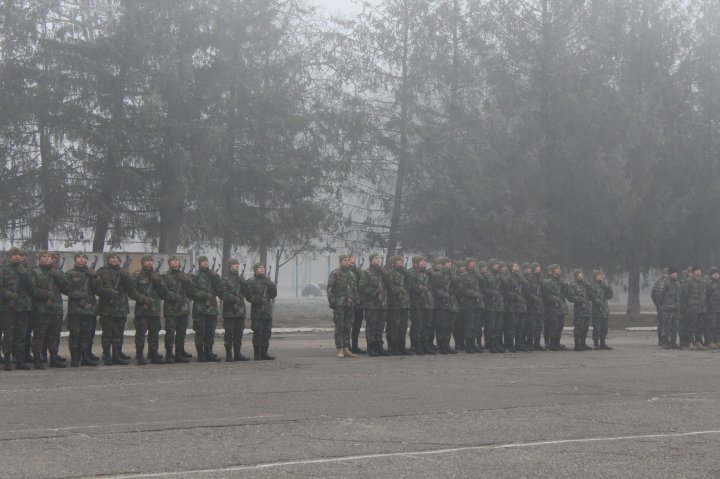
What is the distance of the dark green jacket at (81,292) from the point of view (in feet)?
60.4

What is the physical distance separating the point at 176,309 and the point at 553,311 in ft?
30.3

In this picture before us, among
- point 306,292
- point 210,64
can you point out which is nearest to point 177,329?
point 210,64

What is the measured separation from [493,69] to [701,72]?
9.46 meters

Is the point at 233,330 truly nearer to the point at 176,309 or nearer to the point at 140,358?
the point at 176,309

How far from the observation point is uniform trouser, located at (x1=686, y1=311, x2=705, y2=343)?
26.4 metres

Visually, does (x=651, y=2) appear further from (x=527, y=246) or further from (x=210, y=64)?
(x=210, y=64)

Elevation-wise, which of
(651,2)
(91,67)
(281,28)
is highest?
(651,2)

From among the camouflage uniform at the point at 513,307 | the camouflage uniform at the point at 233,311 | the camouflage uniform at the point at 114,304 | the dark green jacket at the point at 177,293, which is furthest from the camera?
the camouflage uniform at the point at 513,307

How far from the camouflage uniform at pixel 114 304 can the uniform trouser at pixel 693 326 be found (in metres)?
13.8

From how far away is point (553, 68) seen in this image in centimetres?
3791

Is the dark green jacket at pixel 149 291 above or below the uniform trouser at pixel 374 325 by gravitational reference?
above

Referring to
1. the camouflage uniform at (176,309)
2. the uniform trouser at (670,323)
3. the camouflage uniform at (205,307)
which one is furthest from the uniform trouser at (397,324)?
the uniform trouser at (670,323)

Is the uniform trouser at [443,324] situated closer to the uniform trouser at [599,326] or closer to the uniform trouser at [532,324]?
the uniform trouser at [532,324]

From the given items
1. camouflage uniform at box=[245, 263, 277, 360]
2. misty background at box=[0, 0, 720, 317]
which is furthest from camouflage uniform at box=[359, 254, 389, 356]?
misty background at box=[0, 0, 720, 317]
